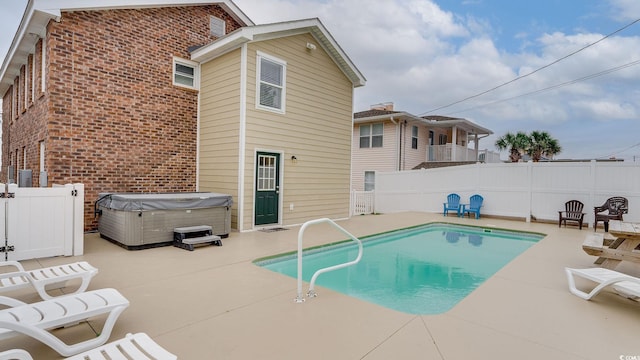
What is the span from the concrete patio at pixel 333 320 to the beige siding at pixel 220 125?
11.3 ft

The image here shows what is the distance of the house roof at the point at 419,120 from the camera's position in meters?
16.9

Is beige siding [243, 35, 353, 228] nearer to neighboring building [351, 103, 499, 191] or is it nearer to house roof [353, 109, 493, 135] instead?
house roof [353, 109, 493, 135]

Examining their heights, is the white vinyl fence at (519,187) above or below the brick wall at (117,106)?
below

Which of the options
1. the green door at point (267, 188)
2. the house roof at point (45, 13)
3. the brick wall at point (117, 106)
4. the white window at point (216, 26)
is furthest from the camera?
the white window at point (216, 26)

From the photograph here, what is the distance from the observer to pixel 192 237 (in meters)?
6.67

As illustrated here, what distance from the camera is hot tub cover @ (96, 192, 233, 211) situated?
19.9 ft

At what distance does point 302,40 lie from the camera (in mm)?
9531

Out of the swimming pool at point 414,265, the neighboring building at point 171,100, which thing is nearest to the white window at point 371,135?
the neighboring building at point 171,100

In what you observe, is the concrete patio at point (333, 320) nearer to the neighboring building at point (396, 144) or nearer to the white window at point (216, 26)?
the white window at point (216, 26)

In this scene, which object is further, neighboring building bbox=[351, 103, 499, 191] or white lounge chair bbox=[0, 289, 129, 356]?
neighboring building bbox=[351, 103, 499, 191]

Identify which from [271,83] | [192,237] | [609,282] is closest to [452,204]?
[271,83]

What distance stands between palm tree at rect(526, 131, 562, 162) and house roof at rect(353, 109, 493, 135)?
2.60m

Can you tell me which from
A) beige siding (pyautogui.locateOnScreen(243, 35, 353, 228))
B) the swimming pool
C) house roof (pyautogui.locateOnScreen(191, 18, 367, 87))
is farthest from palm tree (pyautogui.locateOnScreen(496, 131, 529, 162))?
beige siding (pyautogui.locateOnScreen(243, 35, 353, 228))

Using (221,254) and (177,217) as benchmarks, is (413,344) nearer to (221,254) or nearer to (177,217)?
(221,254)
